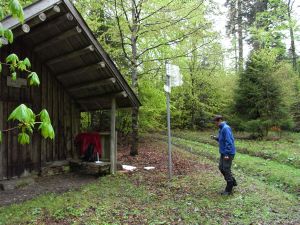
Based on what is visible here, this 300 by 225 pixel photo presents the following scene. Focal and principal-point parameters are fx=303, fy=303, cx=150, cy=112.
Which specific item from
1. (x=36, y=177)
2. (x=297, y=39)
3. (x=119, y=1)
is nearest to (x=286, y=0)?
(x=297, y=39)

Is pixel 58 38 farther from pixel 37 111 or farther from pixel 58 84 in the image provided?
pixel 37 111

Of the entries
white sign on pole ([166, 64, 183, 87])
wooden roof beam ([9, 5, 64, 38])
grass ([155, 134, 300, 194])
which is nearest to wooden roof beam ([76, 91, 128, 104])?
white sign on pole ([166, 64, 183, 87])

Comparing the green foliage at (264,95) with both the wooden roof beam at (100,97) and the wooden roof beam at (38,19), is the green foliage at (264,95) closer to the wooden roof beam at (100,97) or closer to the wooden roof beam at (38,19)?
the wooden roof beam at (100,97)

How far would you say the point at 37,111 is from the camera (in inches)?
370

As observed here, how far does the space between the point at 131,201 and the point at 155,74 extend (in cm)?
836

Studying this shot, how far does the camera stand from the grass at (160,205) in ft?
18.9

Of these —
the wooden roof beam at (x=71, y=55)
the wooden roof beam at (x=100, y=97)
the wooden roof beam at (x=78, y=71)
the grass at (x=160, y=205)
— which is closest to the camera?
the grass at (x=160, y=205)

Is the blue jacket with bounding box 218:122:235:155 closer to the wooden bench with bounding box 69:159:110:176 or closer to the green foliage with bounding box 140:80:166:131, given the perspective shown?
the wooden bench with bounding box 69:159:110:176

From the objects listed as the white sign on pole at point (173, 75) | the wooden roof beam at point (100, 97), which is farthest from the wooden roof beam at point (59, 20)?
the white sign on pole at point (173, 75)

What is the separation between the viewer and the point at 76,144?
1079cm

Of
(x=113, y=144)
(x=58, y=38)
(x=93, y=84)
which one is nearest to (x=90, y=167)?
(x=113, y=144)

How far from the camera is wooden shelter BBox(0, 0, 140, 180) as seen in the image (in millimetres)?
8008

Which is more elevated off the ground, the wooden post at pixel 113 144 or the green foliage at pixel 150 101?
the green foliage at pixel 150 101

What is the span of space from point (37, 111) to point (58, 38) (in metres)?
2.46
